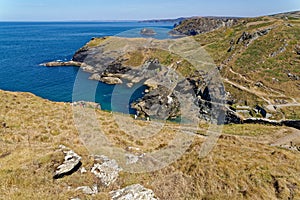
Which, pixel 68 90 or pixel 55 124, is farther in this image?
pixel 68 90

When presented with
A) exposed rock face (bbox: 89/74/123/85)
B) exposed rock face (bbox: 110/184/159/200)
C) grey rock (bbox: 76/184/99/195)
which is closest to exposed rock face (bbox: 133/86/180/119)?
exposed rock face (bbox: 89/74/123/85)

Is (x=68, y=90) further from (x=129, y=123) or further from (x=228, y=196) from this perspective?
(x=228, y=196)

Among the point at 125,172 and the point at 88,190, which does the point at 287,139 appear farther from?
the point at 88,190

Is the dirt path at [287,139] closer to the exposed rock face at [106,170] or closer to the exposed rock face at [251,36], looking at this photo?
the exposed rock face at [106,170]

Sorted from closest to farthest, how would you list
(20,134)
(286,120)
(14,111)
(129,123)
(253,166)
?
(253,166) < (20,134) < (14,111) < (129,123) < (286,120)

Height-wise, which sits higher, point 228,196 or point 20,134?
point 20,134

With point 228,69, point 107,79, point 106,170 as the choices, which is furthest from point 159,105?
point 106,170

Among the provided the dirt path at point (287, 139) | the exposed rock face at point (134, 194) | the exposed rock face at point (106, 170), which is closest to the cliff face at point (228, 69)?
the dirt path at point (287, 139)

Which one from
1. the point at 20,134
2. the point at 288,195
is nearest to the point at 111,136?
the point at 20,134
